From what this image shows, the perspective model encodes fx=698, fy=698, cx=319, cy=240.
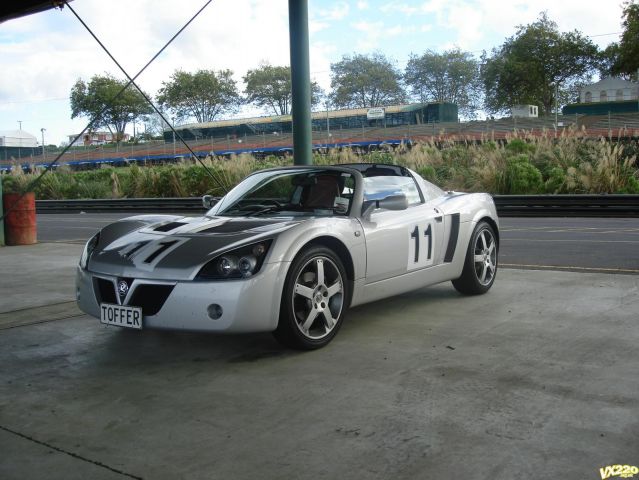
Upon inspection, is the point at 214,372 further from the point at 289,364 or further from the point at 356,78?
the point at 356,78

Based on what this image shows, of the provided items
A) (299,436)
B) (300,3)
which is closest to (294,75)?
(300,3)

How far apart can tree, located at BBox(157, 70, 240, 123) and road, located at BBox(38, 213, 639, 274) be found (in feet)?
255

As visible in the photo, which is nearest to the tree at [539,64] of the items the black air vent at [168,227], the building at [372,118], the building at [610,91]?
the building at [610,91]

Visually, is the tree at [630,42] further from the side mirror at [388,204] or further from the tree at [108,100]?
the tree at [108,100]

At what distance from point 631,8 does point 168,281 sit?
49264 millimetres

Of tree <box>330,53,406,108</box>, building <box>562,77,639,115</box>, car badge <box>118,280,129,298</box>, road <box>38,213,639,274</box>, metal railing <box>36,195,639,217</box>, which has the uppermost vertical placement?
tree <box>330,53,406,108</box>

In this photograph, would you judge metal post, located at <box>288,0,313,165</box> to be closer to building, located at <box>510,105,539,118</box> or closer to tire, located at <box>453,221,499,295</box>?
tire, located at <box>453,221,499,295</box>

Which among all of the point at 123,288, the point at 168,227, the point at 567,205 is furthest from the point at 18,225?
the point at 567,205

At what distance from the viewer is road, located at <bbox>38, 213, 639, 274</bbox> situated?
27.8 ft

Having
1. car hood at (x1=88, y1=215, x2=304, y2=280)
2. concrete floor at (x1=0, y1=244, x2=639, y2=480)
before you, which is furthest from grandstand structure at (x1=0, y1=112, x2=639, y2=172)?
concrete floor at (x1=0, y1=244, x2=639, y2=480)

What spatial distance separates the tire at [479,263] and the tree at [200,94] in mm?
89057

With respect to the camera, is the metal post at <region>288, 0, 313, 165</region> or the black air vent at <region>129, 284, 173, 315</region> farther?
the metal post at <region>288, 0, 313, 165</region>

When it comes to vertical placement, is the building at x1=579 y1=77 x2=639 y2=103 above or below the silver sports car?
above

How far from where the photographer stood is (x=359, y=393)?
3801 mm
